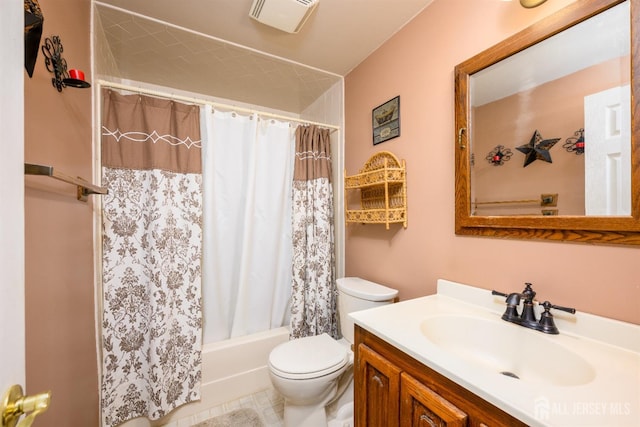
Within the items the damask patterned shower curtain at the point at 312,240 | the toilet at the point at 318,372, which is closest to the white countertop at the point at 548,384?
the toilet at the point at 318,372

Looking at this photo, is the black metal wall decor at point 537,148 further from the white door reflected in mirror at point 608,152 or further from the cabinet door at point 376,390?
the cabinet door at point 376,390

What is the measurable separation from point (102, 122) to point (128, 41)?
0.63 meters

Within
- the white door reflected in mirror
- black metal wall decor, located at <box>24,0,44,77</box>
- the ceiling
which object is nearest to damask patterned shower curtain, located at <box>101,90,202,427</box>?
the ceiling

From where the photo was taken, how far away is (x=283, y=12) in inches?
53.9

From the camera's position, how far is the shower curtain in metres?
1.74

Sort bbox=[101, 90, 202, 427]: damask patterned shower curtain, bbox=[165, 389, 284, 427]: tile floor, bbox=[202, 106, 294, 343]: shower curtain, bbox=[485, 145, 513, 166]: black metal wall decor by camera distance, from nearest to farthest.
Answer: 1. bbox=[485, 145, 513, 166]: black metal wall decor
2. bbox=[101, 90, 202, 427]: damask patterned shower curtain
3. bbox=[165, 389, 284, 427]: tile floor
4. bbox=[202, 106, 294, 343]: shower curtain

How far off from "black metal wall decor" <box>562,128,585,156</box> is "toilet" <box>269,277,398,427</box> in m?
1.00

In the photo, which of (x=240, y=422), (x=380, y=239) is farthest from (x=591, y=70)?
(x=240, y=422)

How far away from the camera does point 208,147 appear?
5.54 ft

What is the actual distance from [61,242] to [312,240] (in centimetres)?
133

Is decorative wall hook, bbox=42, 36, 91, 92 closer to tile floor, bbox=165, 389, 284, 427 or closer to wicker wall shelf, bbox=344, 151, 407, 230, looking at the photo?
wicker wall shelf, bbox=344, 151, 407, 230

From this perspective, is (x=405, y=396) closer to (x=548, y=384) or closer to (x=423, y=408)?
(x=423, y=408)

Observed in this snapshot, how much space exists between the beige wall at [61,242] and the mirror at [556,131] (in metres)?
1.58

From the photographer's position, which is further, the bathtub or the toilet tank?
the bathtub
